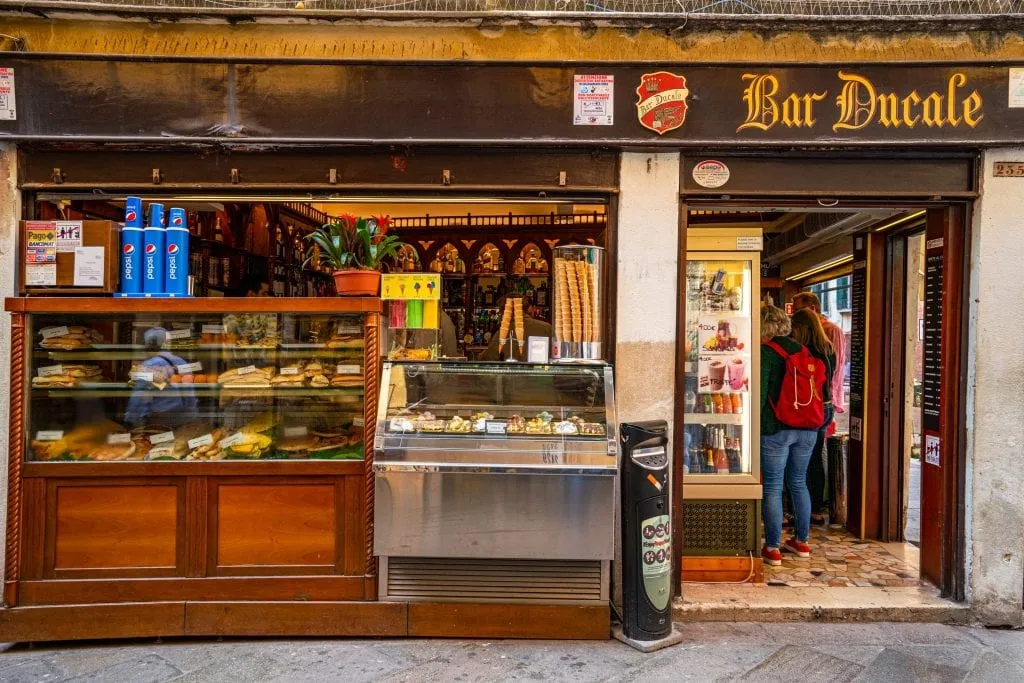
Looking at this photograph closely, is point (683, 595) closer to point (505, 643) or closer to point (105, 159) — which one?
point (505, 643)

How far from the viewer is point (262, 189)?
4.57 m

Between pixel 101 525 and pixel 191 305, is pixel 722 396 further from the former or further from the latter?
pixel 101 525

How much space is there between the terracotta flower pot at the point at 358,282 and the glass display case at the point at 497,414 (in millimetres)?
515

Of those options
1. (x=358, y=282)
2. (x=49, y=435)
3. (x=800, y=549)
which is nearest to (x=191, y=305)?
(x=358, y=282)

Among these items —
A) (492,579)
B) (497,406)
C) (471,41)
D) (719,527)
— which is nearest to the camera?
(492,579)

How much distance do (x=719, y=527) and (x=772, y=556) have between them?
2.34 feet

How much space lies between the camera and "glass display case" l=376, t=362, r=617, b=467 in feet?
13.5

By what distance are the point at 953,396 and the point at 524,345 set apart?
2976mm

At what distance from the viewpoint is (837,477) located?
6758 mm

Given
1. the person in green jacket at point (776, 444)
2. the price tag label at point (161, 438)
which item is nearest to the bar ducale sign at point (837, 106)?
the person in green jacket at point (776, 444)

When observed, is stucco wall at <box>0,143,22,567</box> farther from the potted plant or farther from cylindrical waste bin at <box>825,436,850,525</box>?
cylindrical waste bin at <box>825,436,850,525</box>

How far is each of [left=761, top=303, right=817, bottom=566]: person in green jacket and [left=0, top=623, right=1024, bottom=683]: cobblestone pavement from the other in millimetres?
1152

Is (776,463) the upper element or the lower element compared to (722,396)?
lower

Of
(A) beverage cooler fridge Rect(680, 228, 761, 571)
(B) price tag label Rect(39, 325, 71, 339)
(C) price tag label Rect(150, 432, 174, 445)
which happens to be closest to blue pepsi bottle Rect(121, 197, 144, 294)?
(B) price tag label Rect(39, 325, 71, 339)
